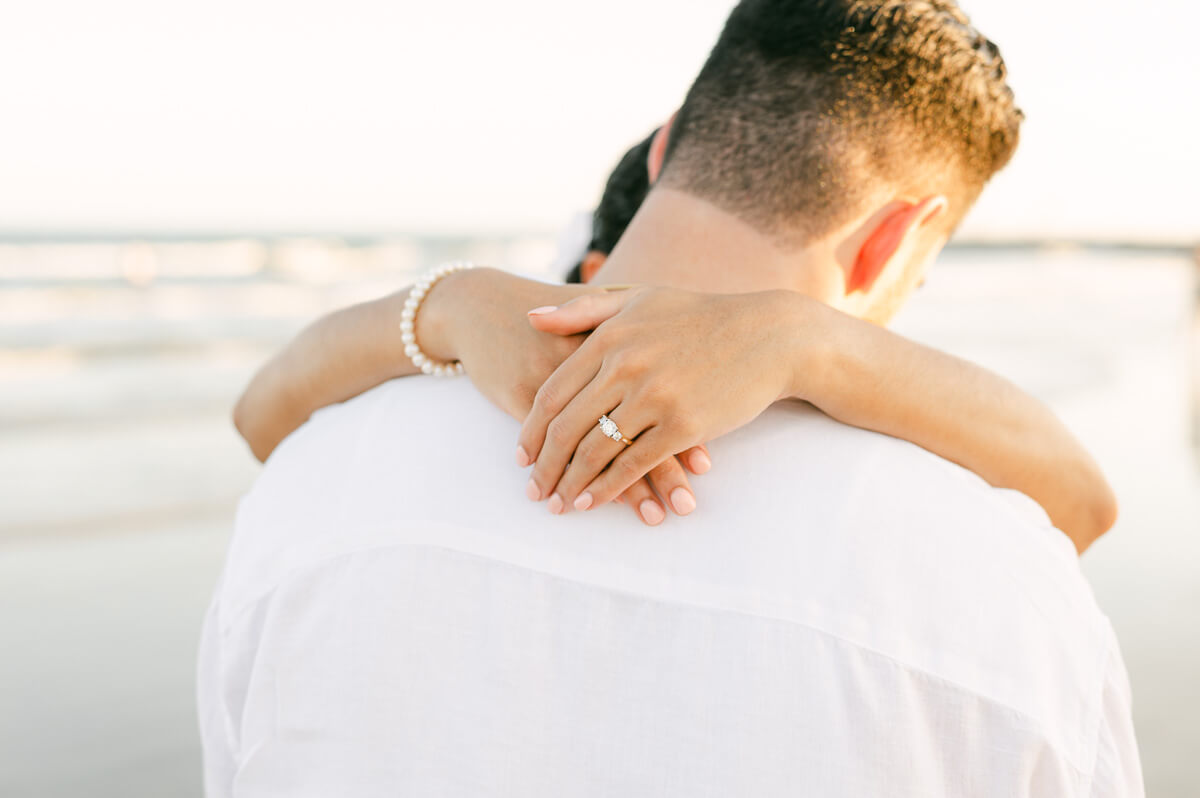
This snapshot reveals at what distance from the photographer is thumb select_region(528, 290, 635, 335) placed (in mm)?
946

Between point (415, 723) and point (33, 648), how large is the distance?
3022 mm

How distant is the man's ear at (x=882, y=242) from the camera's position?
122 cm

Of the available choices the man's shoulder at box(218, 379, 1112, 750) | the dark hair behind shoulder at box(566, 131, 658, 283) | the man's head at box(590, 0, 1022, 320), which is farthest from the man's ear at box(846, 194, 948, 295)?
the dark hair behind shoulder at box(566, 131, 658, 283)

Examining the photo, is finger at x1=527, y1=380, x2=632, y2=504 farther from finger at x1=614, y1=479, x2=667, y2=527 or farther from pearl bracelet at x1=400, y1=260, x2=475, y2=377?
pearl bracelet at x1=400, y1=260, x2=475, y2=377

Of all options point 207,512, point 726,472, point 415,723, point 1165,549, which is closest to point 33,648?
point 207,512

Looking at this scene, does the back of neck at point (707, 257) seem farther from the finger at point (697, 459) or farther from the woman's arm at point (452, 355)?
the finger at point (697, 459)

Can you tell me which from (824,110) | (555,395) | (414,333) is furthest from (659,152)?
(555,395)

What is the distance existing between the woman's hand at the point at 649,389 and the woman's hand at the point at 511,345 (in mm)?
20

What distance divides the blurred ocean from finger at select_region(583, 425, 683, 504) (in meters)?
2.34

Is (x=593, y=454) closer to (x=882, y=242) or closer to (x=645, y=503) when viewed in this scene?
(x=645, y=503)

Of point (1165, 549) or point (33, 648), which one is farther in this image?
point (1165, 549)

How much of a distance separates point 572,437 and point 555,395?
0.05 metres

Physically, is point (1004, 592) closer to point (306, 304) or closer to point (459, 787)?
point (459, 787)

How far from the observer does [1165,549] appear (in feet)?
14.0
